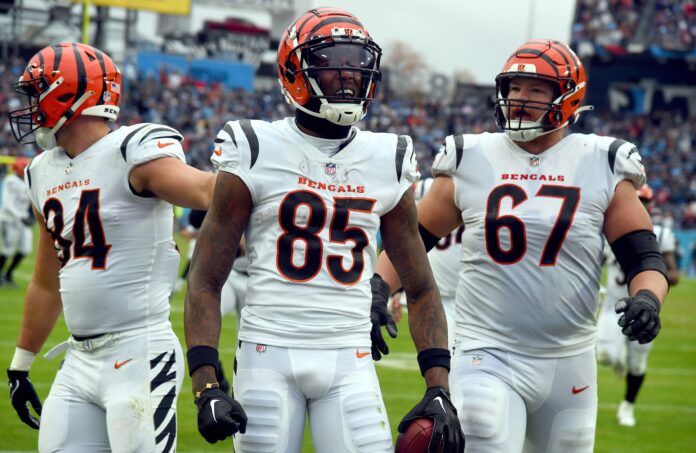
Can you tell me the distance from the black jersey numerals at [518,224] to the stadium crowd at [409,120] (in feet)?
87.6

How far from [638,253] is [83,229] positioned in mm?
1987

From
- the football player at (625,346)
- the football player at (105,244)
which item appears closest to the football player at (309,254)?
the football player at (105,244)

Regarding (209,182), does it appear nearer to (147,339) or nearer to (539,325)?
(147,339)

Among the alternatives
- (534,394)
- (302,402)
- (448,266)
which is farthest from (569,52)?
(448,266)

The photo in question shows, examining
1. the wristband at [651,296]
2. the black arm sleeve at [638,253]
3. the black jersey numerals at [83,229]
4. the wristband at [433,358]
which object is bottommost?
the wristband at [433,358]

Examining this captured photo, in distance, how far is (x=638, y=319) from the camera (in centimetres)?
368

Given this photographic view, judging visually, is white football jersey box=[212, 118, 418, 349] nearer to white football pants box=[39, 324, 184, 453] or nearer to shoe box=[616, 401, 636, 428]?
white football pants box=[39, 324, 184, 453]

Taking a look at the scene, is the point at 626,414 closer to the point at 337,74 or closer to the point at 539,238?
the point at 539,238

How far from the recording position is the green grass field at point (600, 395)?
7469 millimetres

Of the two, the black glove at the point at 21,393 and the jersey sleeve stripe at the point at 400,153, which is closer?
the jersey sleeve stripe at the point at 400,153

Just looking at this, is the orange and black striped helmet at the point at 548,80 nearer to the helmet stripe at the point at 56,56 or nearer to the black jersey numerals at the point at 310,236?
the black jersey numerals at the point at 310,236

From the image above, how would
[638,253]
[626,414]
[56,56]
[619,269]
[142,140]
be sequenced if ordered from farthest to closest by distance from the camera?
[619,269] < [626,414] < [56,56] < [638,253] < [142,140]

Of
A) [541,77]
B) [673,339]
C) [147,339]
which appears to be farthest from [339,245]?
[673,339]

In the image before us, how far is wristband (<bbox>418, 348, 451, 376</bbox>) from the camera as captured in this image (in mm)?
3611
